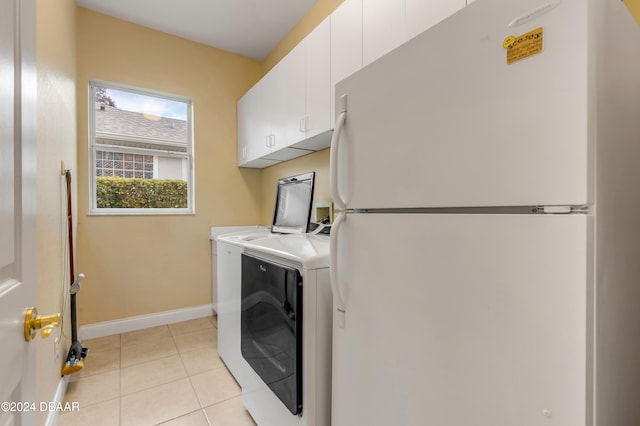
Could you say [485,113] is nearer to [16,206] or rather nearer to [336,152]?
[336,152]

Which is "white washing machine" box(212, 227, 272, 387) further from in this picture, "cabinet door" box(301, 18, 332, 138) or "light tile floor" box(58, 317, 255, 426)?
"cabinet door" box(301, 18, 332, 138)

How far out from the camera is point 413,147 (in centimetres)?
79

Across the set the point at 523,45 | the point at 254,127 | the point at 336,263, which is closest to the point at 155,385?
the point at 336,263

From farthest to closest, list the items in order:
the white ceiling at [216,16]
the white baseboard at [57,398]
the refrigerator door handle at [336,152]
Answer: the white ceiling at [216,16] < the white baseboard at [57,398] < the refrigerator door handle at [336,152]

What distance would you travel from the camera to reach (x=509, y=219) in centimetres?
61

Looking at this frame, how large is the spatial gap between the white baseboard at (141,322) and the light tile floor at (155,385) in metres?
0.08

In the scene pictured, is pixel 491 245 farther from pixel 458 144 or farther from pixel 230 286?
pixel 230 286

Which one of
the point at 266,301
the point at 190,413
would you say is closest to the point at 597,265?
the point at 266,301

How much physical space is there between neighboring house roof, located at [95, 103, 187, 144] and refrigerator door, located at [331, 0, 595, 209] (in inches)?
109

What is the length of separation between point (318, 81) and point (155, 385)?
2.35 meters

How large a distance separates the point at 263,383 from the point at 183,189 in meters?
2.32

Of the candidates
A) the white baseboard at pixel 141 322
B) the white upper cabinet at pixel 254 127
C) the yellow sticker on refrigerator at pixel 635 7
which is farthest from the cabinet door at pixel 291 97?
the white baseboard at pixel 141 322

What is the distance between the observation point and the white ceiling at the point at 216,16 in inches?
97.9

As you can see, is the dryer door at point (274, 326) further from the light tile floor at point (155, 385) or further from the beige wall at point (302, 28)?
the beige wall at point (302, 28)
